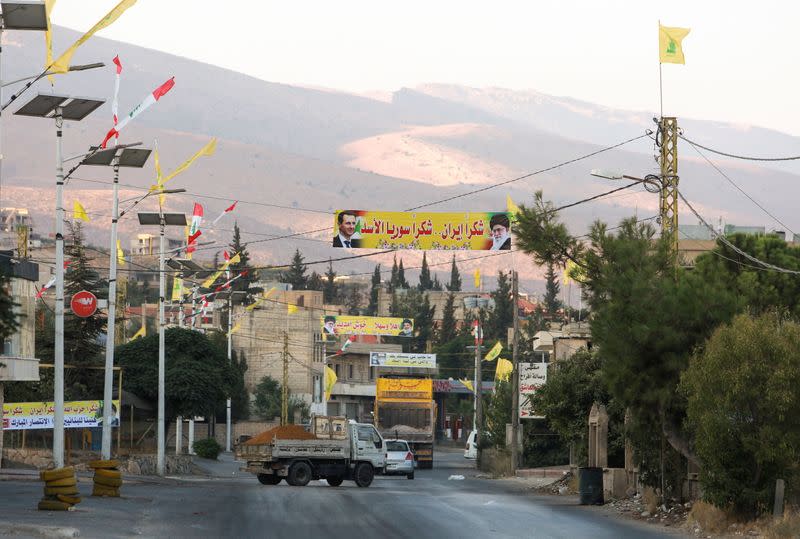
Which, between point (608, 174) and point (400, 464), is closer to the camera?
point (608, 174)

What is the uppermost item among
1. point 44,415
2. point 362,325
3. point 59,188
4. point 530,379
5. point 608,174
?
point 362,325

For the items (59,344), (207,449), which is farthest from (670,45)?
(207,449)

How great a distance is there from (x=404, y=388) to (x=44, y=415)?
2445 cm

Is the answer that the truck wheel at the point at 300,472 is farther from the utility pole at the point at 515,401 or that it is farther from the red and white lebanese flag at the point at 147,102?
the utility pole at the point at 515,401

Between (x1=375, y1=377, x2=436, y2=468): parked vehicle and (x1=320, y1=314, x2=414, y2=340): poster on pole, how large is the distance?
50.9 metres

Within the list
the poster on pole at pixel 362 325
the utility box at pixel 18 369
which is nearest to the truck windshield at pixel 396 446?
the utility box at pixel 18 369

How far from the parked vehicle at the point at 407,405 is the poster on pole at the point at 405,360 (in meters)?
35.4

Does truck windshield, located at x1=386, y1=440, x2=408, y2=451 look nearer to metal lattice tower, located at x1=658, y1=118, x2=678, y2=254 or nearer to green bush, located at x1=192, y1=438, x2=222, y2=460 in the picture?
green bush, located at x1=192, y1=438, x2=222, y2=460

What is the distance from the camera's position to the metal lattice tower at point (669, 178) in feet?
106

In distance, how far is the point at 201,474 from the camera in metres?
56.9

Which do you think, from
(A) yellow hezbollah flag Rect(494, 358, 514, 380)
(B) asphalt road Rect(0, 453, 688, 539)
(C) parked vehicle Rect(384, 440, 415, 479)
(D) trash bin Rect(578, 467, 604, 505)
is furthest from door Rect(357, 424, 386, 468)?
(A) yellow hezbollah flag Rect(494, 358, 514, 380)

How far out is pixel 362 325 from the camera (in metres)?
126

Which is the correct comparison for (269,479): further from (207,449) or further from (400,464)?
(207,449)

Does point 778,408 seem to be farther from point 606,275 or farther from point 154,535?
point 154,535
